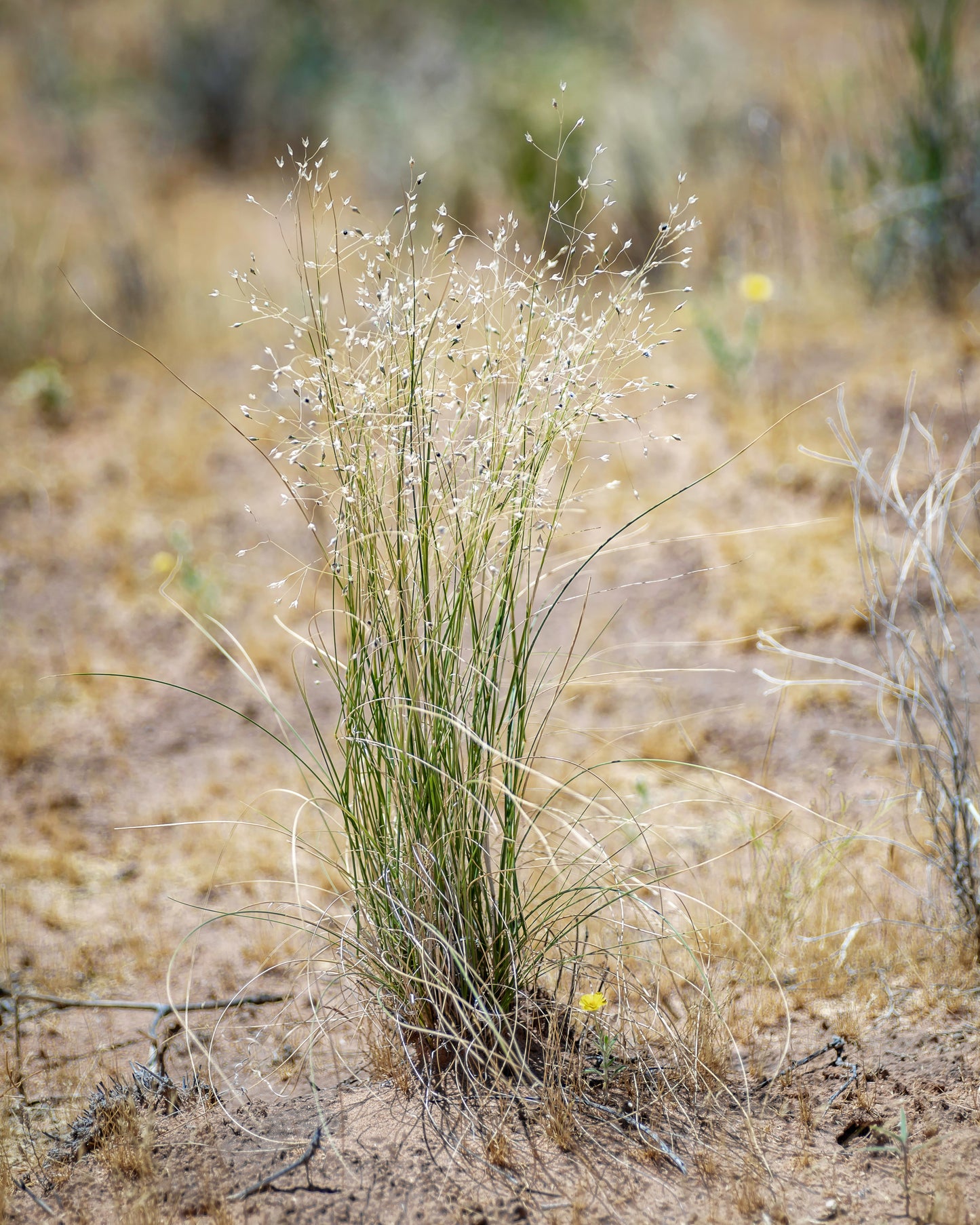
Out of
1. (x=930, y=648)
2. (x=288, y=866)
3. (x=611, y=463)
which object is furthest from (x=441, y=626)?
(x=611, y=463)

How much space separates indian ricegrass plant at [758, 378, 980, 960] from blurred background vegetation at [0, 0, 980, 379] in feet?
5.66

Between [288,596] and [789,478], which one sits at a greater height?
[789,478]

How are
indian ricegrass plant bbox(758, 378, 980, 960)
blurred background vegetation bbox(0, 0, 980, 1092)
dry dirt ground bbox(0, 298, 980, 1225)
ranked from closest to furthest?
1. dry dirt ground bbox(0, 298, 980, 1225)
2. indian ricegrass plant bbox(758, 378, 980, 960)
3. blurred background vegetation bbox(0, 0, 980, 1092)

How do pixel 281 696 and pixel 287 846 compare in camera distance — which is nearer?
pixel 287 846

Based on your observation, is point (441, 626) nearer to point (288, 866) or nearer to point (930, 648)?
point (930, 648)

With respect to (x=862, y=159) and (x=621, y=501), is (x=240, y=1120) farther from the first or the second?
(x=862, y=159)

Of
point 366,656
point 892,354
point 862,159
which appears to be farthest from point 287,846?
point 862,159

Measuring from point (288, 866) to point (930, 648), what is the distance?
177cm

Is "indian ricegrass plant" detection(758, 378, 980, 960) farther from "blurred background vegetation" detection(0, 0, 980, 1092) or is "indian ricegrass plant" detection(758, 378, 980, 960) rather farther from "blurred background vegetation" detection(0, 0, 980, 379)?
"blurred background vegetation" detection(0, 0, 980, 379)

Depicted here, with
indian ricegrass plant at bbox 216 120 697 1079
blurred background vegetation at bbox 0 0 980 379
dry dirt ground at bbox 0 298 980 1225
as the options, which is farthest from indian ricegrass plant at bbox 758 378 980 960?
blurred background vegetation at bbox 0 0 980 379

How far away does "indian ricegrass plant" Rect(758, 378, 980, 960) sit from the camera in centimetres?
178

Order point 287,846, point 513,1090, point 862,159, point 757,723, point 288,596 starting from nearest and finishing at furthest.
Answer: point 513,1090
point 287,846
point 757,723
point 288,596
point 862,159

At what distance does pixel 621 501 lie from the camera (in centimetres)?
423

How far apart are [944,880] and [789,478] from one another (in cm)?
228
